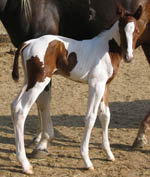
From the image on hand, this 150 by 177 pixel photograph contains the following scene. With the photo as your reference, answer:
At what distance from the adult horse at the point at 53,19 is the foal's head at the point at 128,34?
504mm

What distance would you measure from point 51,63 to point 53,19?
2.46 feet

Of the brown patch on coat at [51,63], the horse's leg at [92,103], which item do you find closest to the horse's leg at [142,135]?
the horse's leg at [92,103]

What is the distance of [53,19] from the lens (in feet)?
14.0

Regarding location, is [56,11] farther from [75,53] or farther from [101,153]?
[101,153]

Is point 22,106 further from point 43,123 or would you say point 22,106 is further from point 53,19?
point 53,19

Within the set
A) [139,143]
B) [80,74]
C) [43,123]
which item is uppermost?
[80,74]

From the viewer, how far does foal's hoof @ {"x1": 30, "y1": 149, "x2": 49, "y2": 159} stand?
4.25 metres

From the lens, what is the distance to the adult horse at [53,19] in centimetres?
418

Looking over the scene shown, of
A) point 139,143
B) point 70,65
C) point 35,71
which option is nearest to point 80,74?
point 70,65

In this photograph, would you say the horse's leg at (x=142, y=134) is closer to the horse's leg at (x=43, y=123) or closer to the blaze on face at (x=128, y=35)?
the horse's leg at (x=43, y=123)

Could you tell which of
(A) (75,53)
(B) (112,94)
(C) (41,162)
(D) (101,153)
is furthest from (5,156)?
(B) (112,94)

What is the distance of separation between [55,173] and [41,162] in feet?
1.05

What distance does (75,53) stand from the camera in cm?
376

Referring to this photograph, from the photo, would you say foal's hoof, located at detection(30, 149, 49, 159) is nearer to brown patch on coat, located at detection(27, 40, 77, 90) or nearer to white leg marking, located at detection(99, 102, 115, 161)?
white leg marking, located at detection(99, 102, 115, 161)
